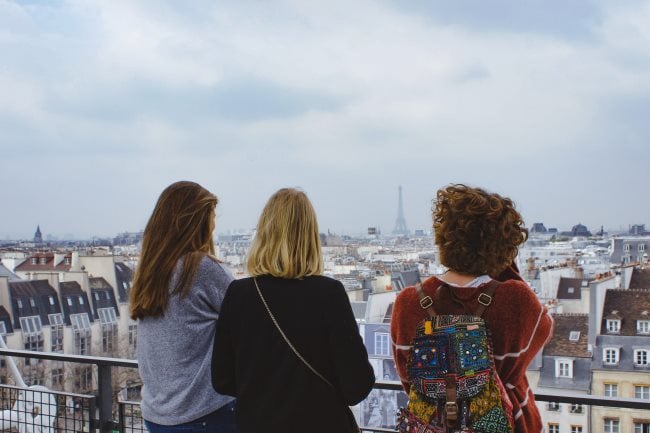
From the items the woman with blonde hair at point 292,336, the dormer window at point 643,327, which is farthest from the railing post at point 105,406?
the dormer window at point 643,327

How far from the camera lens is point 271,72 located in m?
18.6

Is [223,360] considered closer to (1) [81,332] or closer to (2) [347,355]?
(2) [347,355]

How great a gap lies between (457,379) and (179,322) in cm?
59

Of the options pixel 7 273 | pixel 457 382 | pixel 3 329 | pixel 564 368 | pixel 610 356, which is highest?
pixel 457 382

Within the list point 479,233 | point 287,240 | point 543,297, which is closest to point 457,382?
point 479,233

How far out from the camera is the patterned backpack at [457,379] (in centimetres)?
111

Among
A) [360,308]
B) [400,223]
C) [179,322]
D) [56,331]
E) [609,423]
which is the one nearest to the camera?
[179,322]

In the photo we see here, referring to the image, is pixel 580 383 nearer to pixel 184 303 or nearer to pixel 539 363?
pixel 539 363

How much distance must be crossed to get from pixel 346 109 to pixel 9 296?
1223 centimetres

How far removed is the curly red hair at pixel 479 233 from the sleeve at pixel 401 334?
109 mm

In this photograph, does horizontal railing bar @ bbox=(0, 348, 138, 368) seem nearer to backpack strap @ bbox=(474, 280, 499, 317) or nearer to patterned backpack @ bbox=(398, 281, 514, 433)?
patterned backpack @ bbox=(398, 281, 514, 433)

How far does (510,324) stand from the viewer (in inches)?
44.4

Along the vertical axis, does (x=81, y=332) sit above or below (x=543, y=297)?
below

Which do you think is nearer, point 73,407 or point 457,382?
point 457,382
